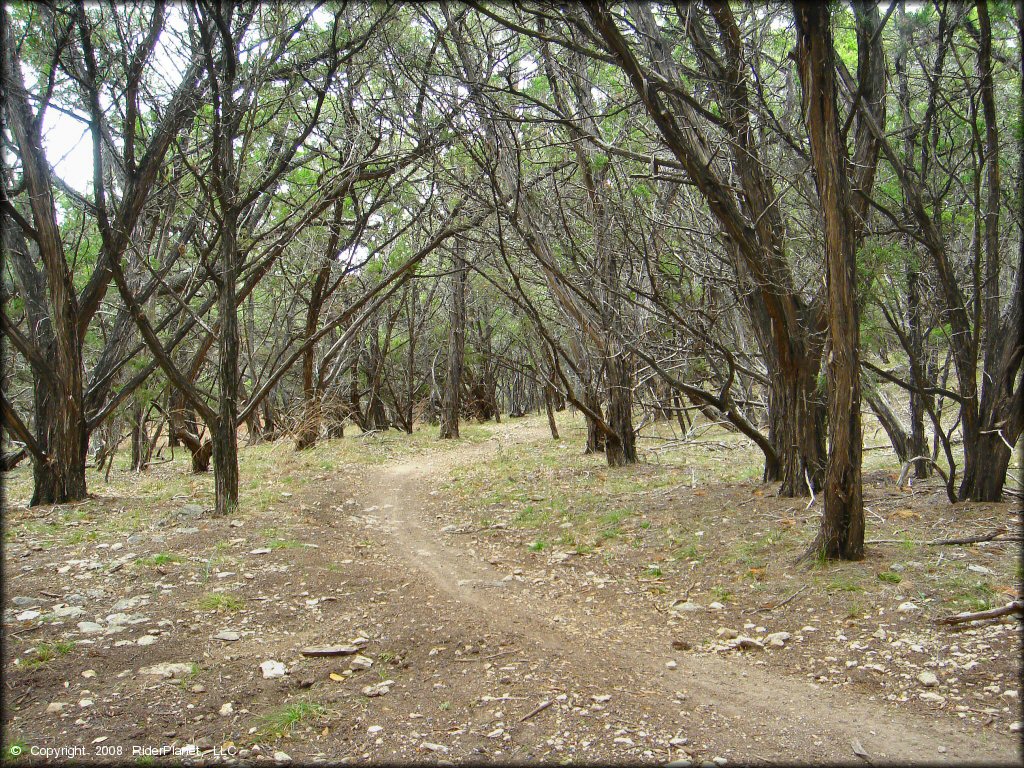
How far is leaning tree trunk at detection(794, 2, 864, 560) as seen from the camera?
4.20 m

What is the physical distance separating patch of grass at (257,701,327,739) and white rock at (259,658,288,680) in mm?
366

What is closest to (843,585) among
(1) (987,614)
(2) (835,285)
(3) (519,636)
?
(1) (987,614)

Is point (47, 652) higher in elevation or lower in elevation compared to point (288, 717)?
higher

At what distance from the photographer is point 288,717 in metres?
3.18

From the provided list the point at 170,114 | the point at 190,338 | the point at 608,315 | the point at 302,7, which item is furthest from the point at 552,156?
the point at 190,338

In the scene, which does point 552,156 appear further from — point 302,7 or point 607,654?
point 607,654

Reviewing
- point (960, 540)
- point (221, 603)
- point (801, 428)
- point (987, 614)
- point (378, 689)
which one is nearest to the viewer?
point (987, 614)

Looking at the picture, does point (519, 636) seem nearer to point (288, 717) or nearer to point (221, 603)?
point (288, 717)

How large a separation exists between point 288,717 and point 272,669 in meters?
0.61

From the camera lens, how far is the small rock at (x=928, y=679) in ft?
10.6

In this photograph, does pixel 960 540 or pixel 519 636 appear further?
pixel 960 540

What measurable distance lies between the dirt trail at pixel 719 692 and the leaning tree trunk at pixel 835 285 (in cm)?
152

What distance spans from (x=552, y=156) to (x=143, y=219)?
6183 mm

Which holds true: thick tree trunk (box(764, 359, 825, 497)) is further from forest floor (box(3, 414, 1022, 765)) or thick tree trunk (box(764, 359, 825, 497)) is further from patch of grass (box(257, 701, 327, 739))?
patch of grass (box(257, 701, 327, 739))
